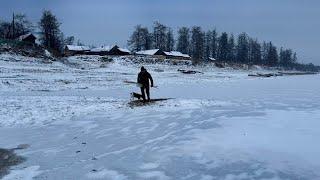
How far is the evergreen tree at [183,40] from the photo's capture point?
489ft

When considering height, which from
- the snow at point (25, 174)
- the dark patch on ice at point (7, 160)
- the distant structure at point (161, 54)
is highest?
the distant structure at point (161, 54)

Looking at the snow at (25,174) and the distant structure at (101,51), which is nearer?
the snow at (25,174)

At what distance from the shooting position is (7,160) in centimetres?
1052

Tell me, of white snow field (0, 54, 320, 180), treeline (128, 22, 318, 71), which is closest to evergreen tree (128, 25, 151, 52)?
treeline (128, 22, 318, 71)

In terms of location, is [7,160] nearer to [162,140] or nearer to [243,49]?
[162,140]

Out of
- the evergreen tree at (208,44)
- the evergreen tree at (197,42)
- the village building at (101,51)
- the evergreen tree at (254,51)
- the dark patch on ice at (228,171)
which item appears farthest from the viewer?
the evergreen tree at (254,51)

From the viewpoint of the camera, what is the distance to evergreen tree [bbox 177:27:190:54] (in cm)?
14912

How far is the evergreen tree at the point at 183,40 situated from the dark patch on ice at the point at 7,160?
13864cm

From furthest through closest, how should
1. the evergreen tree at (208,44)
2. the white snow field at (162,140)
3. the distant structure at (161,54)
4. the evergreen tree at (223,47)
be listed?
the evergreen tree at (223,47) < the evergreen tree at (208,44) < the distant structure at (161,54) < the white snow field at (162,140)

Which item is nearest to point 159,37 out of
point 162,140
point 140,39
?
point 140,39

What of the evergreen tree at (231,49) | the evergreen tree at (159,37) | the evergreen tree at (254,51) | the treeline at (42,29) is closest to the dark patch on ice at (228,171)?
the treeline at (42,29)

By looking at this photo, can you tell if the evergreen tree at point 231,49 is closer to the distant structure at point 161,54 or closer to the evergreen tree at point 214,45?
the evergreen tree at point 214,45

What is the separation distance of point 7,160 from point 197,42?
135444mm

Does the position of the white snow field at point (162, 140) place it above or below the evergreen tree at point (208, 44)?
below
